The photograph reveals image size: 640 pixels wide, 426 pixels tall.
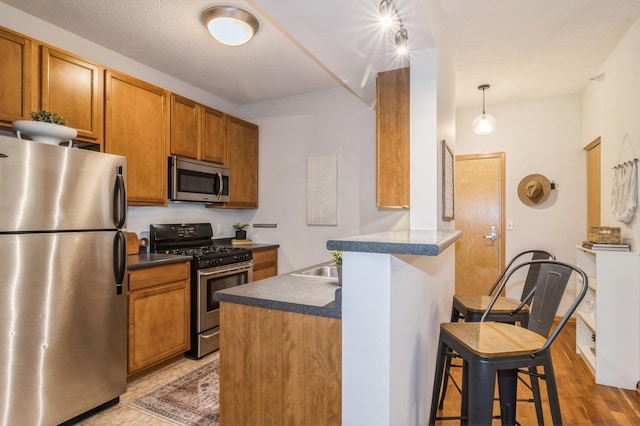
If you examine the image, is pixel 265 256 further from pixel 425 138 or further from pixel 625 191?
pixel 625 191

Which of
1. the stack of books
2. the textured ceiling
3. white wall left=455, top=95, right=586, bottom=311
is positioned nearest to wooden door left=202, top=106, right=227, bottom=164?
the textured ceiling

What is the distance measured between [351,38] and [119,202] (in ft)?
5.90

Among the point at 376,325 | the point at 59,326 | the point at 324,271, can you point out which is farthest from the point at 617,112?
the point at 59,326

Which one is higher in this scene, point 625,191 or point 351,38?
point 351,38

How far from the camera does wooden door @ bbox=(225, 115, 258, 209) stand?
12.8ft

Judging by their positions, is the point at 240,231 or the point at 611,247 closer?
the point at 611,247

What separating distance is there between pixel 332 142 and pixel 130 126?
200 centimetres

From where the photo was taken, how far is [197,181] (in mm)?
3445

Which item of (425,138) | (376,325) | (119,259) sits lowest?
(376,325)

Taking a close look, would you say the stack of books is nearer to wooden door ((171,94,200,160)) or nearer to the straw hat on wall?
the straw hat on wall

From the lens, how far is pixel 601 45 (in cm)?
280

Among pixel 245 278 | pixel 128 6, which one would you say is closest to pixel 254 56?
pixel 128 6

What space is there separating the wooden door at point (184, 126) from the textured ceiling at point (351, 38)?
1.15 feet

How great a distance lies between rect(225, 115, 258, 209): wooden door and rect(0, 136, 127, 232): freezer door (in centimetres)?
161
